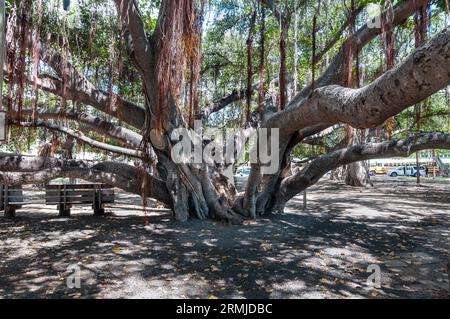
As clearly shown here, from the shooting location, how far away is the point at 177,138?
6.25 metres

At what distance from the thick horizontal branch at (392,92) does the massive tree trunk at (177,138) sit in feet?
0.07

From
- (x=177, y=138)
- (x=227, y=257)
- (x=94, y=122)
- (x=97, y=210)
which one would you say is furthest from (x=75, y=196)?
(x=227, y=257)

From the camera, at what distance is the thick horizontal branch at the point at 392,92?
2235 millimetres

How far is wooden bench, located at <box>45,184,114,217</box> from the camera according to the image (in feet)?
24.5

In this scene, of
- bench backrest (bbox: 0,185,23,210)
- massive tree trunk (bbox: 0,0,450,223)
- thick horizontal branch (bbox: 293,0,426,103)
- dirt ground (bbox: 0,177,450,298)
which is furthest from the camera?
bench backrest (bbox: 0,185,23,210)

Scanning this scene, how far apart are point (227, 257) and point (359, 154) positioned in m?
3.00

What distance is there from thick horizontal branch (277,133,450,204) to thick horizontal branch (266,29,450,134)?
2098 millimetres

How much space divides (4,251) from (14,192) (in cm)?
344

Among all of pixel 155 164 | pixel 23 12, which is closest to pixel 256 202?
pixel 155 164

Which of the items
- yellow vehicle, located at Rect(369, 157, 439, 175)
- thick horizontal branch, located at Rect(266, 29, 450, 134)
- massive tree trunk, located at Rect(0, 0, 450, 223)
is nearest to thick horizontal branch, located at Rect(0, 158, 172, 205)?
massive tree trunk, located at Rect(0, 0, 450, 223)

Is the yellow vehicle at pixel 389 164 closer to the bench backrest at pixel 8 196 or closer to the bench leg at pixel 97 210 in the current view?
the bench leg at pixel 97 210

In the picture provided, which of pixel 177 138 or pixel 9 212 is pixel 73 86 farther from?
pixel 9 212

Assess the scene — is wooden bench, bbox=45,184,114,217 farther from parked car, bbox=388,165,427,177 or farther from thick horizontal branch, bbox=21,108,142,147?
parked car, bbox=388,165,427,177

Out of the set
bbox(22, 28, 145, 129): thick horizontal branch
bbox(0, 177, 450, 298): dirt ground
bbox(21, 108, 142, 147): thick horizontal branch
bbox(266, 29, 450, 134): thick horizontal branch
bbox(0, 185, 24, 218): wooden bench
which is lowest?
bbox(0, 177, 450, 298): dirt ground
